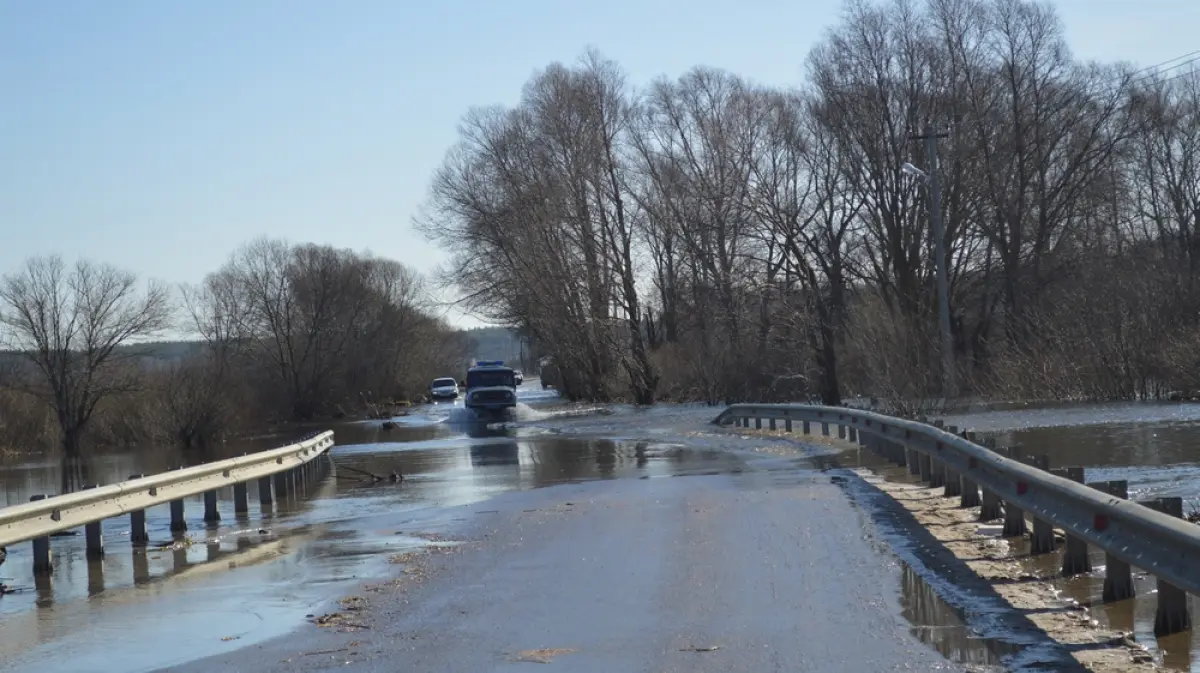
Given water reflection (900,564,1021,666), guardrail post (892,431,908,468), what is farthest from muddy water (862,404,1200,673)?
guardrail post (892,431,908,468)

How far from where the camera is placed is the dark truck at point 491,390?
59.1m

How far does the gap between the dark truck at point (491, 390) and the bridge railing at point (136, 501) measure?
3669 centimetres

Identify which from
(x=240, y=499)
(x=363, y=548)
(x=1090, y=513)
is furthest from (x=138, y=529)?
(x=1090, y=513)

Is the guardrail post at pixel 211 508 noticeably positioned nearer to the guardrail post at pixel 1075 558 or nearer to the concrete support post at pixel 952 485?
the concrete support post at pixel 952 485

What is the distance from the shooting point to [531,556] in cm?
1243

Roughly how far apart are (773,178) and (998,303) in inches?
403

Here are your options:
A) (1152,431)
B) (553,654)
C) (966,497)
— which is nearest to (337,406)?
(1152,431)

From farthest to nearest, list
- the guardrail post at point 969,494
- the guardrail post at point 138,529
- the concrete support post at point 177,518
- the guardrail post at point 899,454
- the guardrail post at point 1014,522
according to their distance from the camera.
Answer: the guardrail post at point 899,454 < the concrete support post at point 177,518 < the guardrail post at point 138,529 < the guardrail post at point 969,494 < the guardrail post at point 1014,522

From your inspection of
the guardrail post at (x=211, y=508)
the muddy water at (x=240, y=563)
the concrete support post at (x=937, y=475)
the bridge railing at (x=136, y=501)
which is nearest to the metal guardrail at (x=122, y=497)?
the bridge railing at (x=136, y=501)

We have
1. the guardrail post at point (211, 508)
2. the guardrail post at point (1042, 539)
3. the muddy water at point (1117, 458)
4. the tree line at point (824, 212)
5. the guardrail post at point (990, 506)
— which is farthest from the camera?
the tree line at point (824, 212)

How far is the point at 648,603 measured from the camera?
9523 mm

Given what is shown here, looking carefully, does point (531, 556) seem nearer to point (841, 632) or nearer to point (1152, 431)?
point (841, 632)

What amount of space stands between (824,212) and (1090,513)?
160 ft

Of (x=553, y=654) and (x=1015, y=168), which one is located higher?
(x=1015, y=168)
